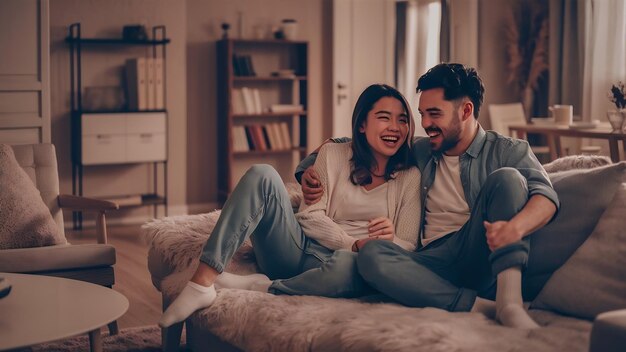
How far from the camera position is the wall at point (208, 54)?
684 cm

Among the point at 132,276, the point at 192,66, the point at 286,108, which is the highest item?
the point at 192,66

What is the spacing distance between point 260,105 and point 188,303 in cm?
458

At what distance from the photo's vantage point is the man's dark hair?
279 cm

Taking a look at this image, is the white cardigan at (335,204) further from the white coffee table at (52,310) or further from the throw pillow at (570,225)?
the white coffee table at (52,310)

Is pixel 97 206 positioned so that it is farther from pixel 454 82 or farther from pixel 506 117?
pixel 506 117

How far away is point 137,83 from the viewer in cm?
625

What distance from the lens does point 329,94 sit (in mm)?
7426

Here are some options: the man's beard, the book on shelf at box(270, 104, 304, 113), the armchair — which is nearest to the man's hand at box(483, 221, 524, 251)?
the man's beard

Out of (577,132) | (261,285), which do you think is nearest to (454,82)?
(261,285)

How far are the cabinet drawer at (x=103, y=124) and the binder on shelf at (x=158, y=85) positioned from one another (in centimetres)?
27

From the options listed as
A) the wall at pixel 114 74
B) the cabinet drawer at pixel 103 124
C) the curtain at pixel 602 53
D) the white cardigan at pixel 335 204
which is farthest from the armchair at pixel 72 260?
the curtain at pixel 602 53

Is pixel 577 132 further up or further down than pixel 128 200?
further up

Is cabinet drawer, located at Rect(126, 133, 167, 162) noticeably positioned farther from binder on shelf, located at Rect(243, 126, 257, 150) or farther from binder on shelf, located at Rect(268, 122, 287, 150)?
binder on shelf, located at Rect(268, 122, 287, 150)

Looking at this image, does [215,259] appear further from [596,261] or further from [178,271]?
[596,261]
